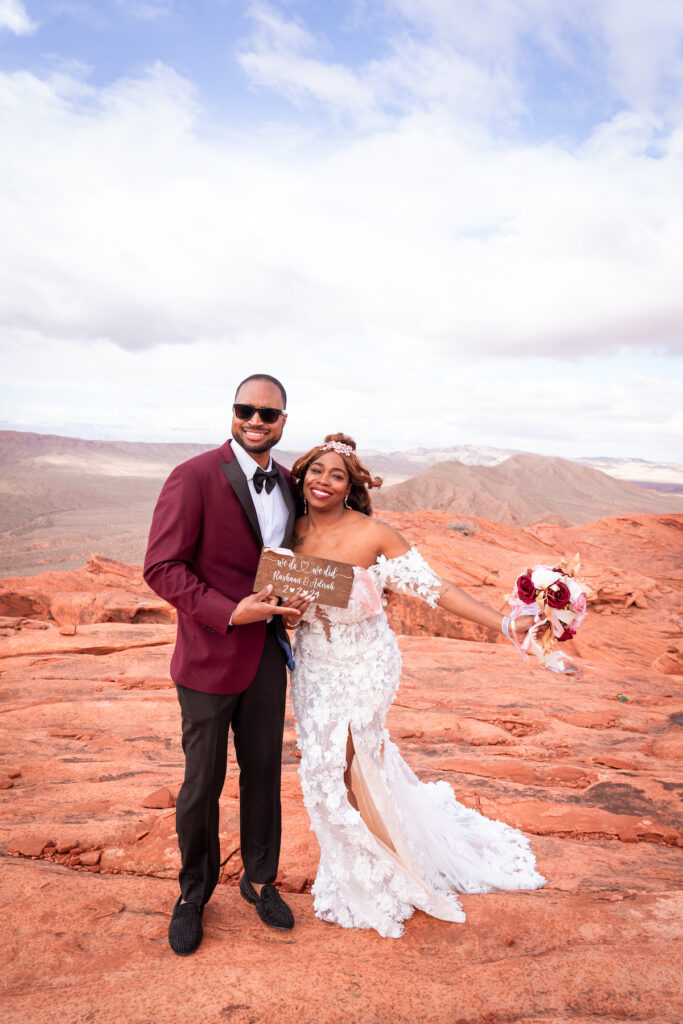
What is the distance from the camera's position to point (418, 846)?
295 centimetres

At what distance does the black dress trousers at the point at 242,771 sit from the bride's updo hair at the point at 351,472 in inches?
31.0

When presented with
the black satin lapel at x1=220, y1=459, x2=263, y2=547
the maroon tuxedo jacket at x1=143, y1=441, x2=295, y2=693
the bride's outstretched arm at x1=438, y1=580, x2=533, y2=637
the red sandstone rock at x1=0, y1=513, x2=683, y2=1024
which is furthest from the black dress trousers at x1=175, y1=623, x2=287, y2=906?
the bride's outstretched arm at x1=438, y1=580, x2=533, y2=637

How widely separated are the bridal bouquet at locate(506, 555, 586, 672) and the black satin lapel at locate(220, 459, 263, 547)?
129 centimetres

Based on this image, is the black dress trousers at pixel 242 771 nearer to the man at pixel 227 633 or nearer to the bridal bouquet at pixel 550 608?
the man at pixel 227 633

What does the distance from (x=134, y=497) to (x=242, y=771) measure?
63747 mm

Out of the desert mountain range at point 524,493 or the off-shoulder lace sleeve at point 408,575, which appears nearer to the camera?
the off-shoulder lace sleeve at point 408,575

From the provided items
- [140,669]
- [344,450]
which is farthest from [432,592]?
[140,669]

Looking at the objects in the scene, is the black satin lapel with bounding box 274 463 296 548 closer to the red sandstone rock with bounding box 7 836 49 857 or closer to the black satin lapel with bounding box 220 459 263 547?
the black satin lapel with bounding box 220 459 263 547

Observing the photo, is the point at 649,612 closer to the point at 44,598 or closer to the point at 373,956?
the point at 373,956

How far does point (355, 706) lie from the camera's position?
2705 millimetres

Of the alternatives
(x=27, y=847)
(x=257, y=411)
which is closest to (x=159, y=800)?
(x=27, y=847)

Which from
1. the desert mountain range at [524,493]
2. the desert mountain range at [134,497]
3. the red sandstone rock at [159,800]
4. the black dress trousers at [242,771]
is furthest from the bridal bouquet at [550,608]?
the desert mountain range at [524,493]

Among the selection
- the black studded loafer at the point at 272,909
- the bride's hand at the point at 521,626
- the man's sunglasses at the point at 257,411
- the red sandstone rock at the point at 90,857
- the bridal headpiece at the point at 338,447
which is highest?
the man's sunglasses at the point at 257,411

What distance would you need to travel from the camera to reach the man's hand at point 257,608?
2.29 m
